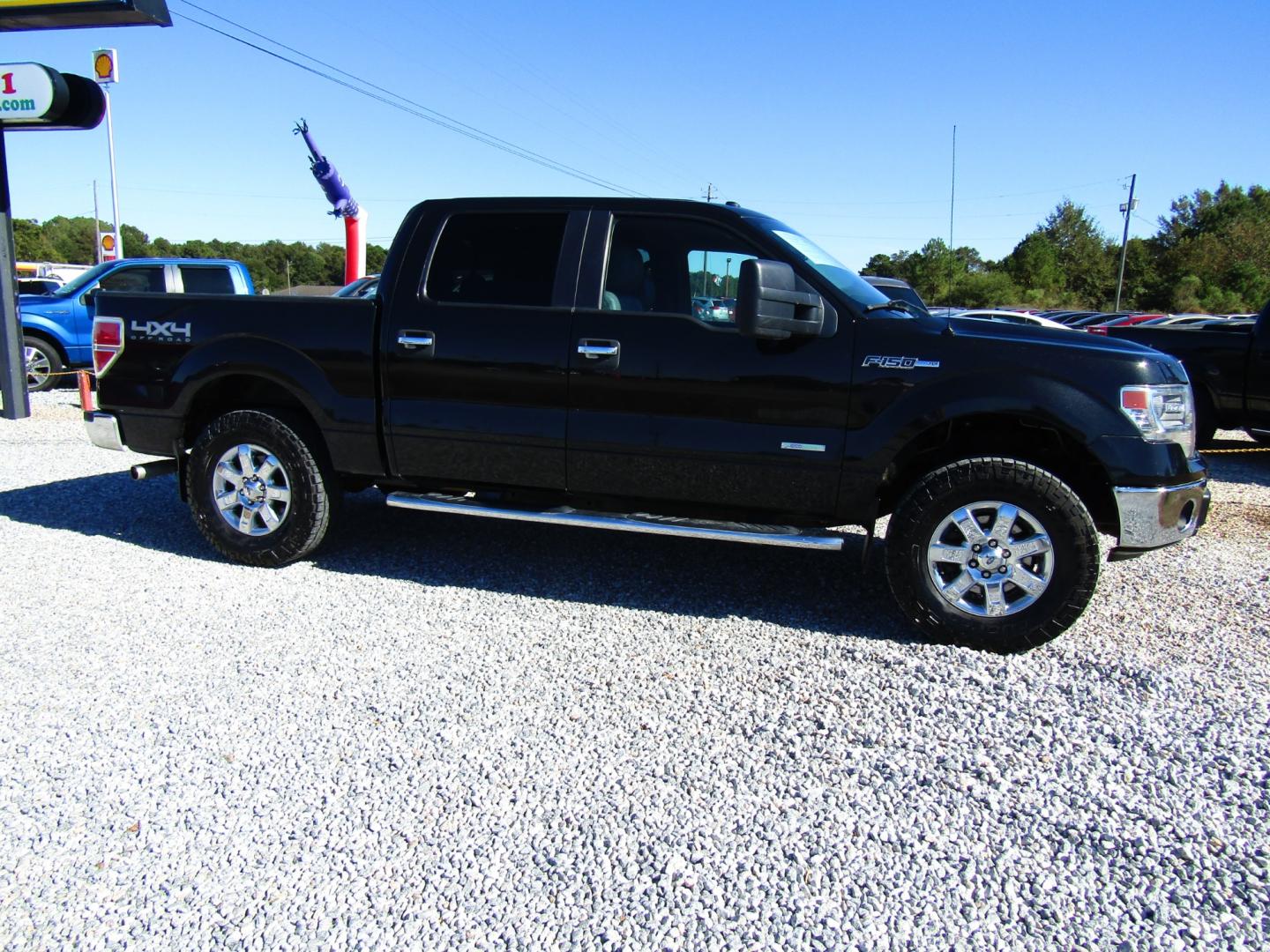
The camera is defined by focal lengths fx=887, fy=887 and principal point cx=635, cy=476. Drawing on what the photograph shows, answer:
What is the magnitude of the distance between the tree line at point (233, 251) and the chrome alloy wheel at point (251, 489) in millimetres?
101621

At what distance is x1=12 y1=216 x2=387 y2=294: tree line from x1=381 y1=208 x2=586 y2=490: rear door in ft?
335

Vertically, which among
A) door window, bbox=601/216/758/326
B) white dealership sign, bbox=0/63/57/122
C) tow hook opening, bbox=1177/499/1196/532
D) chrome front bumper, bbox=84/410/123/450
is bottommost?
tow hook opening, bbox=1177/499/1196/532

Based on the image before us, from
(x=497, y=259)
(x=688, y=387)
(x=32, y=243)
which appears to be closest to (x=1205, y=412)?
(x=688, y=387)

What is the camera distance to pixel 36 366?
489 inches

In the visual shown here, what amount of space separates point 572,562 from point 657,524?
3.53 feet

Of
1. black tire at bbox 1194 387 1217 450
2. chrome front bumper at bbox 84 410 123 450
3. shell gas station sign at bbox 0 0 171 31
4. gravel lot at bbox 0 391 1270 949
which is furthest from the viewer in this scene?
shell gas station sign at bbox 0 0 171 31

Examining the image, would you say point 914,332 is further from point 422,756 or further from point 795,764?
point 422,756

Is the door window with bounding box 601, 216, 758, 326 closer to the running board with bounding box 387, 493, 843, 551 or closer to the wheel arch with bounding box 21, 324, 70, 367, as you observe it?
the running board with bounding box 387, 493, 843, 551

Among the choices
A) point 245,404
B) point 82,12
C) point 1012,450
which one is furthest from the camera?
point 82,12

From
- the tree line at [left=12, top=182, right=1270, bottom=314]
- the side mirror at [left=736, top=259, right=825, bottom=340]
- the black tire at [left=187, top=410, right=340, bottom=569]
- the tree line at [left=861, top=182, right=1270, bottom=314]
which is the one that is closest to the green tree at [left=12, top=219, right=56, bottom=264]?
the tree line at [left=12, top=182, right=1270, bottom=314]

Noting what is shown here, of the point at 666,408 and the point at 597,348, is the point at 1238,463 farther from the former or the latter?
the point at 597,348

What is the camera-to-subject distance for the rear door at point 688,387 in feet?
13.4

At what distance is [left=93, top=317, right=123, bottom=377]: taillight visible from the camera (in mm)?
5082

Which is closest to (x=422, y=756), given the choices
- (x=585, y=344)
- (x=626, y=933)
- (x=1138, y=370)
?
(x=626, y=933)
